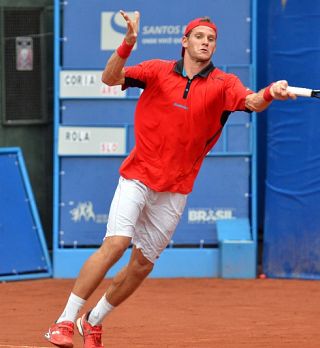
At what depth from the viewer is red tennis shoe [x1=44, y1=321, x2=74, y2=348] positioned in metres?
6.96

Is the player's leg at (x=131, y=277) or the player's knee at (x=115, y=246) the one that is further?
the player's leg at (x=131, y=277)

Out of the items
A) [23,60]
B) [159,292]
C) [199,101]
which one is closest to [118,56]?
[199,101]

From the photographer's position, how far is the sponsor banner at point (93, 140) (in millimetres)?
11445

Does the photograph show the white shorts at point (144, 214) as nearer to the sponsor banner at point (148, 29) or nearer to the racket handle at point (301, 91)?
the racket handle at point (301, 91)

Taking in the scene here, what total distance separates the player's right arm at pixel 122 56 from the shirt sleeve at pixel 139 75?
0.05 meters

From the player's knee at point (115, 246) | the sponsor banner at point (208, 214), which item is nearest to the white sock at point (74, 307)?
the player's knee at point (115, 246)

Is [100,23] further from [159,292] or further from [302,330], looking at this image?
[302,330]

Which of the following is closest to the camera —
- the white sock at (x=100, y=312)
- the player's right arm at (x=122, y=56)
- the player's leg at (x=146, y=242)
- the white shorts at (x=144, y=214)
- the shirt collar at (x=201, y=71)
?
the player's right arm at (x=122, y=56)

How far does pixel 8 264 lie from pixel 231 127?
110 inches

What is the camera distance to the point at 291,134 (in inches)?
446

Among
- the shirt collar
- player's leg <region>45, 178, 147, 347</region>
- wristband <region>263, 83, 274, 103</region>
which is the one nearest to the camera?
wristband <region>263, 83, 274, 103</region>

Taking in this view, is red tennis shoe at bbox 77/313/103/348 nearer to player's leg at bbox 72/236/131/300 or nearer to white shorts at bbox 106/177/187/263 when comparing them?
Answer: player's leg at bbox 72/236/131/300

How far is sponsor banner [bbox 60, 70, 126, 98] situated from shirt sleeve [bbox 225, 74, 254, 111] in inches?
168

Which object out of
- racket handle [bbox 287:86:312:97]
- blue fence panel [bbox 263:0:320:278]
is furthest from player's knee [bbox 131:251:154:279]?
blue fence panel [bbox 263:0:320:278]
